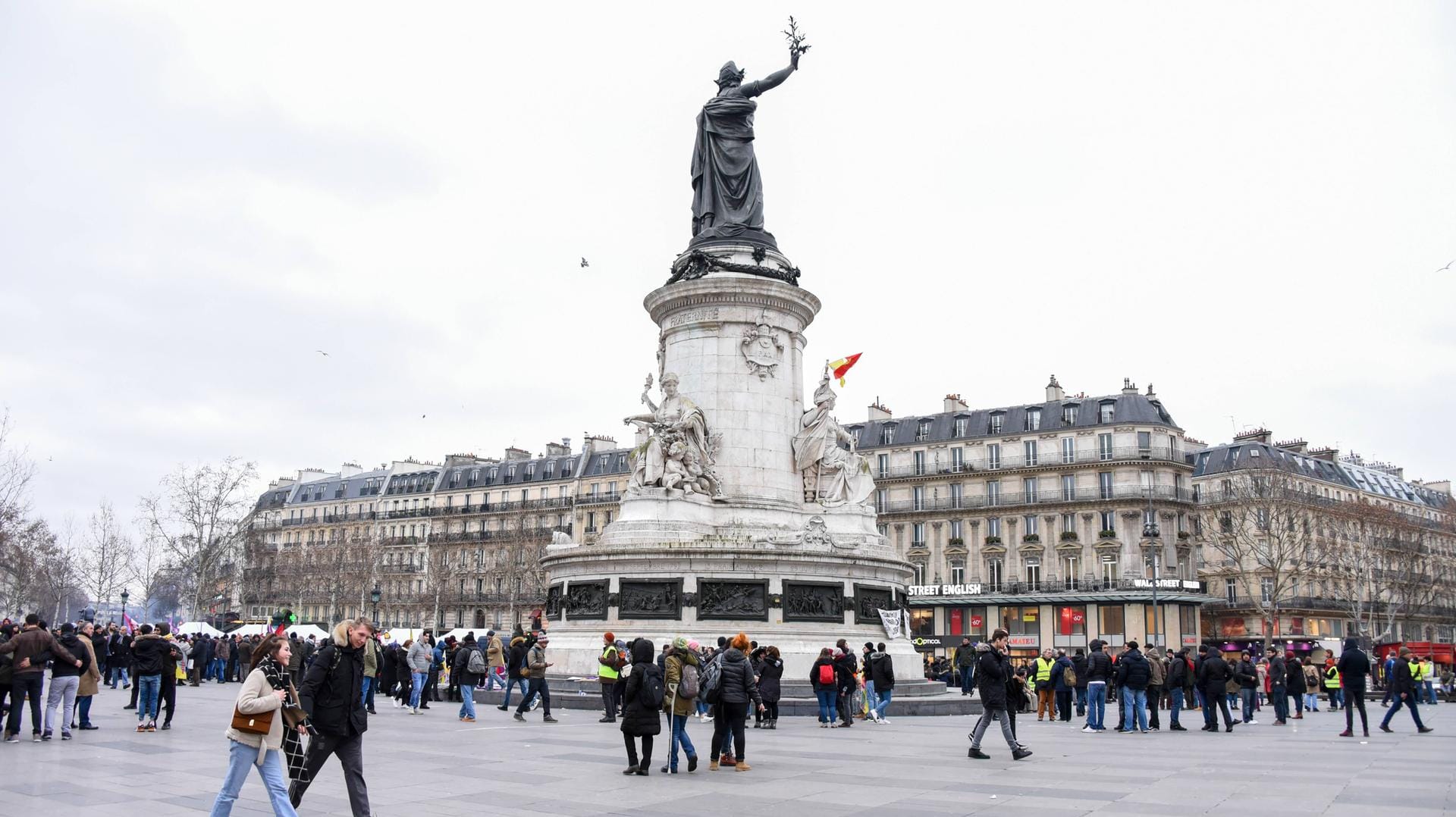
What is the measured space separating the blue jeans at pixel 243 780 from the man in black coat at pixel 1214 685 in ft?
58.0

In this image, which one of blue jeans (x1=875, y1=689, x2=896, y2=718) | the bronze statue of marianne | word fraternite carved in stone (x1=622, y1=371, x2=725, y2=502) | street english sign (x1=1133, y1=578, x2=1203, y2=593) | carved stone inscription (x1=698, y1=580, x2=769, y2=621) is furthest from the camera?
street english sign (x1=1133, y1=578, x2=1203, y2=593)

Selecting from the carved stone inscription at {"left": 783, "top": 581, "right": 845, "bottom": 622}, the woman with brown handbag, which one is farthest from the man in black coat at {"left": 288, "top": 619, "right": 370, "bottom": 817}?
the carved stone inscription at {"left": 783, "top": 581, "right": 845, "bottom": 622}

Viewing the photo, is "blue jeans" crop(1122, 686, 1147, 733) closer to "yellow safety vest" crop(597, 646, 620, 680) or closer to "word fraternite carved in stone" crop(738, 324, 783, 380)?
"yellow safety vest" crop(597, 646, 620, 680)

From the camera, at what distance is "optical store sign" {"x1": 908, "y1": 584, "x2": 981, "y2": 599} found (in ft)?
226

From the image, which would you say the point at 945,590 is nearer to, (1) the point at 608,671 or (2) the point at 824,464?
(2) the point at 824,464

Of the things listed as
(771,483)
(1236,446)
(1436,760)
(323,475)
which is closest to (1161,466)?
(1236,446)

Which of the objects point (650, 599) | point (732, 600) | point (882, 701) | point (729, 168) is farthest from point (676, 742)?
point (729, 168)

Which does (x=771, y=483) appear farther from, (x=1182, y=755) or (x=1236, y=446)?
(x=1236, y=446)

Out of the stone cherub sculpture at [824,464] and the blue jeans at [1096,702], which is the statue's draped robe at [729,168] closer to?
the stone cherub sculpture at [824,464]

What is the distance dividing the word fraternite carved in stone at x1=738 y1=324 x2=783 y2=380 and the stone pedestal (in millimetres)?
31

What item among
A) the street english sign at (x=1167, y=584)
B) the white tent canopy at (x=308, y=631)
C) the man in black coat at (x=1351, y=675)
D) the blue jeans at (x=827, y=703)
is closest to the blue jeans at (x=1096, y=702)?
the man in black coat at (x=1351, y=675)

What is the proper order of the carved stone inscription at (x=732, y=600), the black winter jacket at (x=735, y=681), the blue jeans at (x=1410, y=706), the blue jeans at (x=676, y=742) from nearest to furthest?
1. the blue jeans at (x=676, y=742)
2. the black winter jacket at (x=735, y=681)
3. the blue jeans at (x=1410, y=706)
4. the carved stone inscription at (x=732, y=600)

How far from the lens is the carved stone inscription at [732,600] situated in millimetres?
25812

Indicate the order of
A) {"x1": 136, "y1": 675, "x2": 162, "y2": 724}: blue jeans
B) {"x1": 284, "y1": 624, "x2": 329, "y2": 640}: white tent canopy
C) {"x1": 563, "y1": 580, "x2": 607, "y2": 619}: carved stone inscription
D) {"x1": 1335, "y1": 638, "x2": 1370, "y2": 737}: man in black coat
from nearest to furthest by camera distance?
1. {"x1": 136, "y1": 675, "x2": 162, "y2": 724}: blue jeans
2. {"x1": 1335, "y1": 638, "x2": 1370, "y2": 737}: man in black coat
3. {"x1": 563, "y1": 580, "x2": 607, "y2": 619}: carved stone inscription
4. {"x1": 284, "y1": 624, "x2": 329, "y2": 640}: white tent canopy
